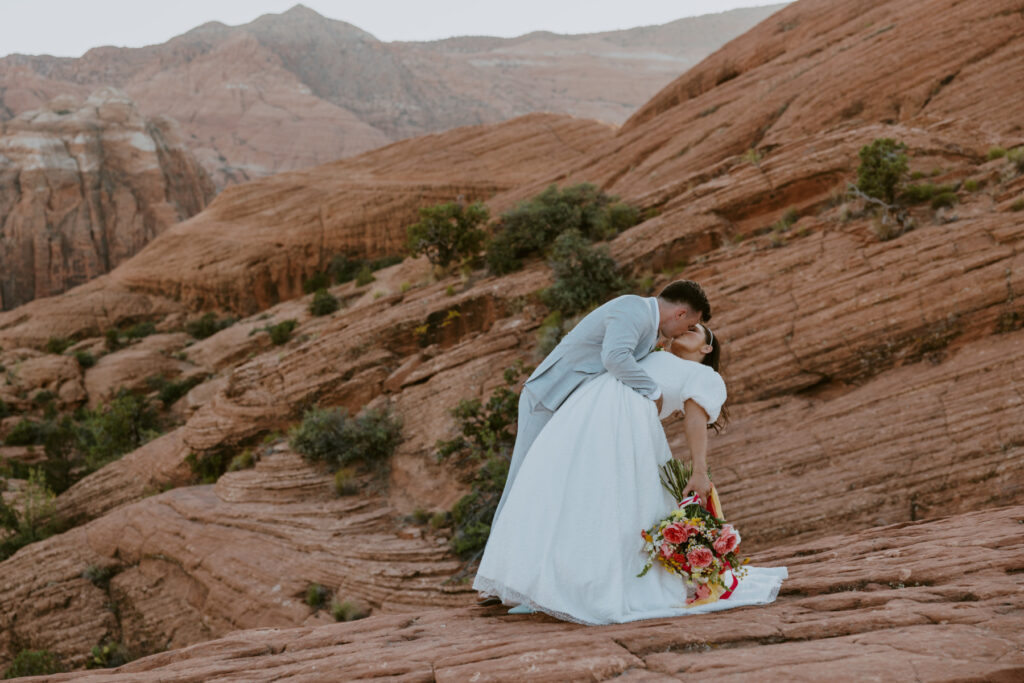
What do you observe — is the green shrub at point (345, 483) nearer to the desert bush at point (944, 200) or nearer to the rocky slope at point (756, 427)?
the rocky slope at point (756, 427)

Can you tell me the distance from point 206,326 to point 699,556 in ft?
103

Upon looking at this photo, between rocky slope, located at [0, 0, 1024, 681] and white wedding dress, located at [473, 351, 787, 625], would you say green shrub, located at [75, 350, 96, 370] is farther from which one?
white wedding dress, located at [473, 351, 787, 625]

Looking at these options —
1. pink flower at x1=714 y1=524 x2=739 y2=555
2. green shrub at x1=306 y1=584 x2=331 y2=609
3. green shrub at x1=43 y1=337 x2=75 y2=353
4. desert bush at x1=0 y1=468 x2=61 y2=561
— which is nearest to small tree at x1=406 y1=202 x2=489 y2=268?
green shrub at x1=306 y1=584 x2=331 y2=609

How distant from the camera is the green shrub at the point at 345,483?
13.1m

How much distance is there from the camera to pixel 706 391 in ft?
13.5

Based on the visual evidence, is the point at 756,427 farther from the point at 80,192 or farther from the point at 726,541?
the point at 80,192

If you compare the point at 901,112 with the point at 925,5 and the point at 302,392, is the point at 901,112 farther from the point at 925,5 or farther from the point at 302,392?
the point at 302,392

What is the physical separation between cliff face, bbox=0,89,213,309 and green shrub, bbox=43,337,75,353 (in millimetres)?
15583

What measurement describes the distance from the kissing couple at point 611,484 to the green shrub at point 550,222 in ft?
36.8

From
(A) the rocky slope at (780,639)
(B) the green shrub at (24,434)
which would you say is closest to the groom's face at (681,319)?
(A) the rocky slope at (780,639)

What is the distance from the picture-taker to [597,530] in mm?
3938

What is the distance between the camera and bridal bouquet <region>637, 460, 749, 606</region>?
3846 millimetres

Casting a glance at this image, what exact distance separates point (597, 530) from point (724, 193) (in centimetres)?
1151

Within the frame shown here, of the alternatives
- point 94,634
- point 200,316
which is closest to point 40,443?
point 200,316
